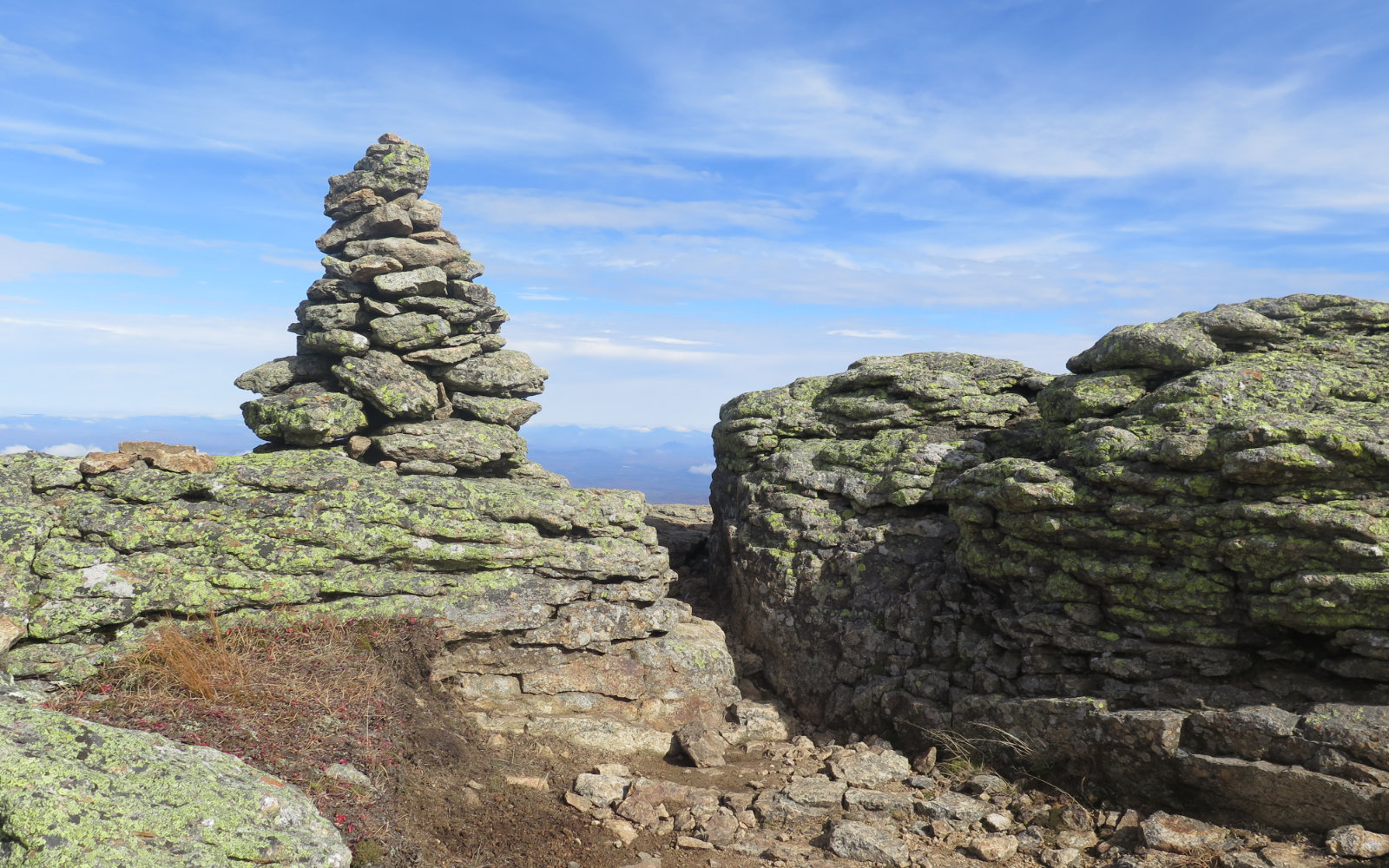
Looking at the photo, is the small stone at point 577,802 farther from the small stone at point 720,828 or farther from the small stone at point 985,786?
the small stone at point 985,786

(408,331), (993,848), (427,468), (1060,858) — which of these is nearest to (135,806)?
(993,848)

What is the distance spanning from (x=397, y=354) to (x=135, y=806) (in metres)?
16.6

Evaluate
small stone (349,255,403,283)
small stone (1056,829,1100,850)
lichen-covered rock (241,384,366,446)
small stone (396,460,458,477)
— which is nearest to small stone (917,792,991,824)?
small stone (1056,829,1100,850)

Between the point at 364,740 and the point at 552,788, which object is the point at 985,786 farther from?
the point at 364,740

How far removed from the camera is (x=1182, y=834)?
41.4 ft

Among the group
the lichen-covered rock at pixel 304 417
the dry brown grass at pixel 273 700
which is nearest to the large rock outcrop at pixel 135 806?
the dry brown grass at pixel 273 700

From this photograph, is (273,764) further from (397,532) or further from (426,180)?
(426,180)

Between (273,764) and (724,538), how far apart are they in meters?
14.1

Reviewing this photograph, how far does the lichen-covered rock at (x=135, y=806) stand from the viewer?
810 centimetres

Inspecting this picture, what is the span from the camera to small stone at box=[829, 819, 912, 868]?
41.5 feet

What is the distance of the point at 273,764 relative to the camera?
1138 centimetres

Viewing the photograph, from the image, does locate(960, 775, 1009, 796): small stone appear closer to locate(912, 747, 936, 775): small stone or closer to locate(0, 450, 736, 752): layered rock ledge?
locate(912, 747, 936, 775): small stone

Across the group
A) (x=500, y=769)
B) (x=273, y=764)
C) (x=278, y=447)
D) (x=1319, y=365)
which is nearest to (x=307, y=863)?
(x=273, y=764)

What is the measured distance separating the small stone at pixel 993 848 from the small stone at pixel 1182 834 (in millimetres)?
2060
